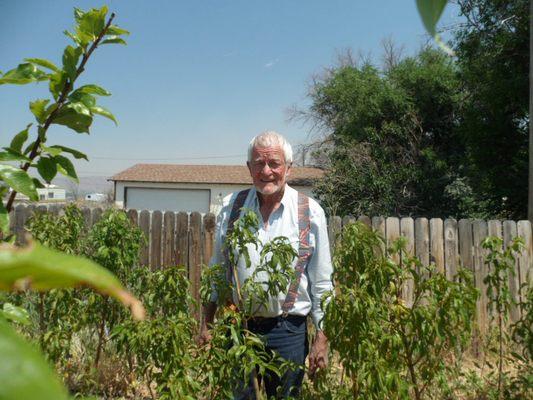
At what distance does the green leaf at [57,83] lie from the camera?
1.06 metres

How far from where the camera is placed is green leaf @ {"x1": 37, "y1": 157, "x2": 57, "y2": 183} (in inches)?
42.6

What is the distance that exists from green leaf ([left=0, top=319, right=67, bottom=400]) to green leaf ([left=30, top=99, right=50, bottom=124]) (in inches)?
39.2

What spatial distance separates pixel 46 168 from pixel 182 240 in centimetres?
490

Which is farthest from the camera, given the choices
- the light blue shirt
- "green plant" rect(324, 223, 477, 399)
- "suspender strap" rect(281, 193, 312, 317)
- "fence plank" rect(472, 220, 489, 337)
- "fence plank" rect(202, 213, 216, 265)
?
"fence plank" rect(202, 213, 216, 265)

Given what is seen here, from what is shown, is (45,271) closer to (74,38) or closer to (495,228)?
(74,38)

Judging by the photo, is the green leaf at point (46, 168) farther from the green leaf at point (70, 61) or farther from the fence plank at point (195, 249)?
the fence plank at point (195, 249)

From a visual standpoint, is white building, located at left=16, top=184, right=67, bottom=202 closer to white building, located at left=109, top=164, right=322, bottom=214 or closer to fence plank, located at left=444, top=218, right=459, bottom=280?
fence plank, located at left=444, top=218, right=459, bottom=280

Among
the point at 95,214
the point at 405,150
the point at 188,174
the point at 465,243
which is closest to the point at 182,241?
the point at 95,214

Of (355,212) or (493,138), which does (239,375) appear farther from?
(355,212)

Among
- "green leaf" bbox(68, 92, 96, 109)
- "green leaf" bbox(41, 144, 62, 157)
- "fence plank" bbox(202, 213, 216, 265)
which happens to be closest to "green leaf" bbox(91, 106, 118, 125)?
"green leaf" bbox(68, 92, 96, 109)

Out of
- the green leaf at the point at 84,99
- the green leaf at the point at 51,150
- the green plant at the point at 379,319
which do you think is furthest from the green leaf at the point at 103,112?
the green plant at the point at 379,319

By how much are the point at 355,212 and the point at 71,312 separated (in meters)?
10.8

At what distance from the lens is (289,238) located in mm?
2656

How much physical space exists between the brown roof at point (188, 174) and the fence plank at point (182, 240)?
2327cm
